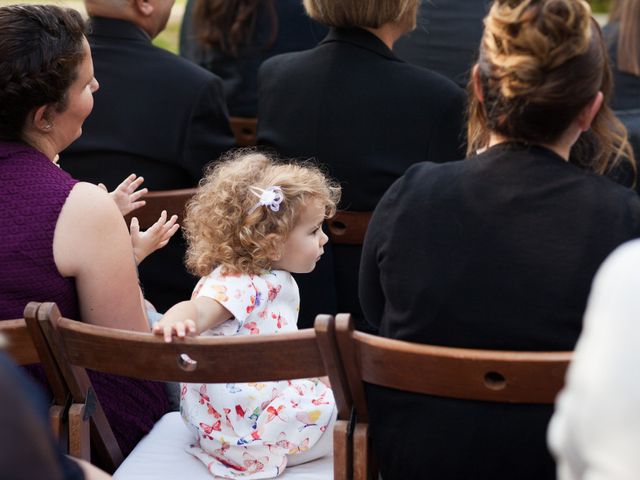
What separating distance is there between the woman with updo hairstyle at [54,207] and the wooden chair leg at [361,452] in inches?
25.8

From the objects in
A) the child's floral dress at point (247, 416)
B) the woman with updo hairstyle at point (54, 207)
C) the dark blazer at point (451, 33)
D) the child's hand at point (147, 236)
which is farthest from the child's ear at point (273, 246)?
the dark blazer at point (451, 33)

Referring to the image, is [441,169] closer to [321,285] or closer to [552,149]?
[552,149]

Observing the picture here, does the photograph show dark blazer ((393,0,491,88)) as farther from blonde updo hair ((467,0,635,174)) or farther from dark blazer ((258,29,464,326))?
blonde updo hair ((467,0,635,174))

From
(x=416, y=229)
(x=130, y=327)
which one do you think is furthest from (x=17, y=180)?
(x=416, y=229)

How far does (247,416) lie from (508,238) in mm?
835

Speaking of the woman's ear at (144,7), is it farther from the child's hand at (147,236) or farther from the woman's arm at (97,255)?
the woman's arm at (97,255)

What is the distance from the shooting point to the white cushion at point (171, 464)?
106 inches

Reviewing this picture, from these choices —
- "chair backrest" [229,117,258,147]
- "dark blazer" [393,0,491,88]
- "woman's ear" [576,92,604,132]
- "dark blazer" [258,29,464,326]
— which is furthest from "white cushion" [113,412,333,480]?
"dark blazer" [393,0,491,88]

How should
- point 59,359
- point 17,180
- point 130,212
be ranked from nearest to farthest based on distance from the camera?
point 59,359
point 17,180
point 130,212

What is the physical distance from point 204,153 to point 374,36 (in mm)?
680

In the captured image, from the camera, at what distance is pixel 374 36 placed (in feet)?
11.3

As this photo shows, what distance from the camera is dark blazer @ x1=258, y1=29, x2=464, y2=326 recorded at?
3395 mm

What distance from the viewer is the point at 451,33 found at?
433 centimetres

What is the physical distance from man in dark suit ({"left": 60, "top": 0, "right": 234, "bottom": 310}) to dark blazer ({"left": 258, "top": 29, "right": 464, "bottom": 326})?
0.30 m
